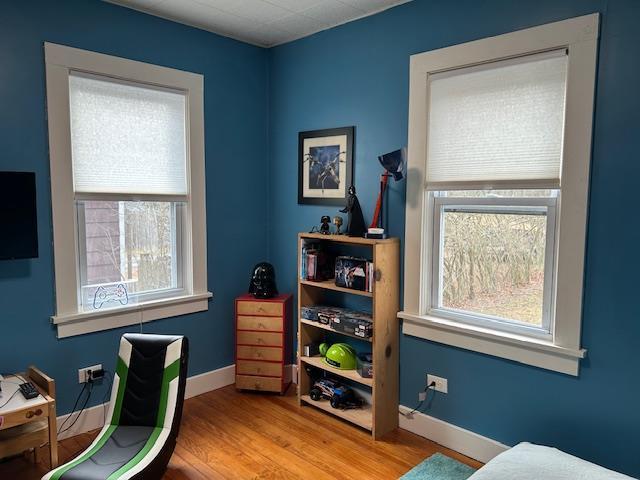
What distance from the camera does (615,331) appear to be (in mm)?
2098

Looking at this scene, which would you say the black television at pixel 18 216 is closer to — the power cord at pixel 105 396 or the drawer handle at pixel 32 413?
the drawer handle at pixel 32 413

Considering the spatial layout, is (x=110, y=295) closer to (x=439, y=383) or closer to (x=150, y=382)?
(x=150, y=382)

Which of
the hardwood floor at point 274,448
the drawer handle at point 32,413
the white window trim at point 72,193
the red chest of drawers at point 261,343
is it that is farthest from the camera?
the red chest of drawers at point 261,343

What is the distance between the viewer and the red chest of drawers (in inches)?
133

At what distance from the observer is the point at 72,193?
2.76m

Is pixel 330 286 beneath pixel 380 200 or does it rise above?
beneath

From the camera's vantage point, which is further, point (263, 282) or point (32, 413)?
point (263, 282)

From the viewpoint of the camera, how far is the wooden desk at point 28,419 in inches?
84.6

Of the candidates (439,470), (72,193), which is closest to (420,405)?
(439,470)

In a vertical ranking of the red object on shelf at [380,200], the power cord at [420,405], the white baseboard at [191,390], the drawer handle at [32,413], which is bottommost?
the white baseboard at [191,390]

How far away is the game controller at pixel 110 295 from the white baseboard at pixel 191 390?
2.18 ft

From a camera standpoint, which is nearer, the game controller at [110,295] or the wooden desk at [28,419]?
the wooden desk at [28,419]

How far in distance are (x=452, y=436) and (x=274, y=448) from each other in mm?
1060

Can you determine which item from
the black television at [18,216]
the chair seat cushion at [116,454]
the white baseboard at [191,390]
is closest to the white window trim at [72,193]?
the black television at [18,216]
